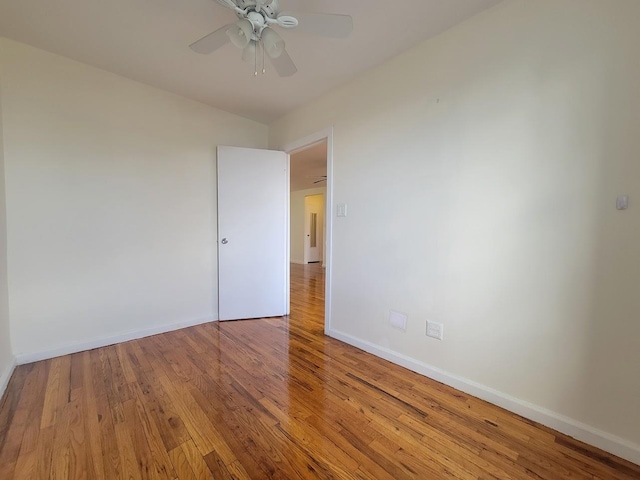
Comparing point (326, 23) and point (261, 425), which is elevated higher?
point (326, 23)

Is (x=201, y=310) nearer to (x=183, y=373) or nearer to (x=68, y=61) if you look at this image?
(x=183, y=373)

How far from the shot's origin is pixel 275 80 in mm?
2475

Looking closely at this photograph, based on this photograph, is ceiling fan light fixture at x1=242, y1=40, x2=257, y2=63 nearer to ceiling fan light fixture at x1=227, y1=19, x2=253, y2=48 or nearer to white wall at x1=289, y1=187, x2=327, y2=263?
ceiling fan light fixture at x1=227, y1=19, x2=253, y2=48

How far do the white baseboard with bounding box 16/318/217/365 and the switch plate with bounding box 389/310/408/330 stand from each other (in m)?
2.16

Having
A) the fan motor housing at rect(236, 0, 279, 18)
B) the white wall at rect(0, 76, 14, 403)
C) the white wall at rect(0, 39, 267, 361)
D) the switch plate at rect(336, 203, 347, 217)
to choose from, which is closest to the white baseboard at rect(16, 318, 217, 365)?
the white wall at rect(0, 39, 267, 361)

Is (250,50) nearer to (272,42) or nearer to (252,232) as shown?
(272,42)

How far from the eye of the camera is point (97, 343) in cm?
246

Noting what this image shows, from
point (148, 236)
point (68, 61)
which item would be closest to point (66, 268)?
point (148, 236)

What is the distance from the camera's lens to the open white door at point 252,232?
3129mm

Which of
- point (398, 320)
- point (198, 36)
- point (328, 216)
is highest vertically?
point (198, 36)

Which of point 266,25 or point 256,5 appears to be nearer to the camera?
point 256,5

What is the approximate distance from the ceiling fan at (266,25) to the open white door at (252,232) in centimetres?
160

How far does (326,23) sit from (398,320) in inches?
81.2

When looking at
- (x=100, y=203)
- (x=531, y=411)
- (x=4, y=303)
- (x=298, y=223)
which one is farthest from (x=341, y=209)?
(x=298, y=223)
